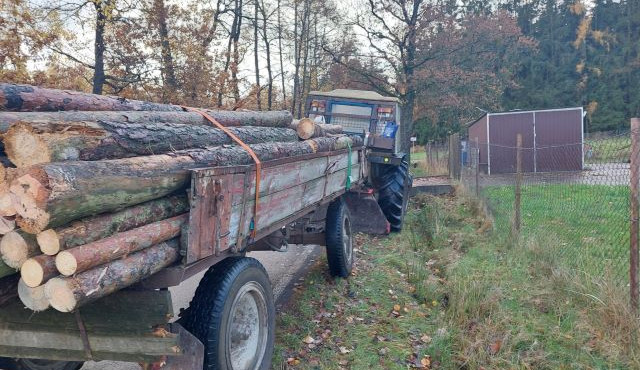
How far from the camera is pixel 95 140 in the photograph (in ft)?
8.20

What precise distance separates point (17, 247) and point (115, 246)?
0.38 m

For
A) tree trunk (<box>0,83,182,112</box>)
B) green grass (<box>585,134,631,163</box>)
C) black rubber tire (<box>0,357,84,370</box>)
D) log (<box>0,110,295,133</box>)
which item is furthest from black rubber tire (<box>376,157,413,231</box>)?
black rubber tire (<box>0,357,84,370</box>)

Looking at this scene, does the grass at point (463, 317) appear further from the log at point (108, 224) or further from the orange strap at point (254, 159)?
the log at point (108, 224)

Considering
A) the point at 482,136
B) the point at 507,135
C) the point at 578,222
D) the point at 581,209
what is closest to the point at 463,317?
the point at 578,222

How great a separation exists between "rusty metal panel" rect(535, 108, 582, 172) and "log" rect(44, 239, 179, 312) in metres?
21.8

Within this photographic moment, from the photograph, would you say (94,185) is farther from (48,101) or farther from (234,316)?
(234,316)

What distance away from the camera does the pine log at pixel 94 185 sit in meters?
1.98

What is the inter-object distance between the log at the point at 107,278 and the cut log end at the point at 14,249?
0.16 meters

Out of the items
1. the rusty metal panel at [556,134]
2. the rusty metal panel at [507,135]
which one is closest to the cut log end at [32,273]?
the rusty metal panel at [556,134]

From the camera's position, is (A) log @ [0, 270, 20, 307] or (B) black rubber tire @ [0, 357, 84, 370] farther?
(B) black rubber tire @ [0, 357, 84, 370]

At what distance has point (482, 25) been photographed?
2480cm

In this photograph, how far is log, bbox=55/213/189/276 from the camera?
2084 millimetres

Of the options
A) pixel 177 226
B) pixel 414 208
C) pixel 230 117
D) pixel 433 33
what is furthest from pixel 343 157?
pixel 433 33

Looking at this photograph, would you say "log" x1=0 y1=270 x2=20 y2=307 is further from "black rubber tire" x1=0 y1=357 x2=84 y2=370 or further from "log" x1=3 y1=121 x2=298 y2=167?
"black rubber tire" x1=0 y1=357 x2=84 y2=370
